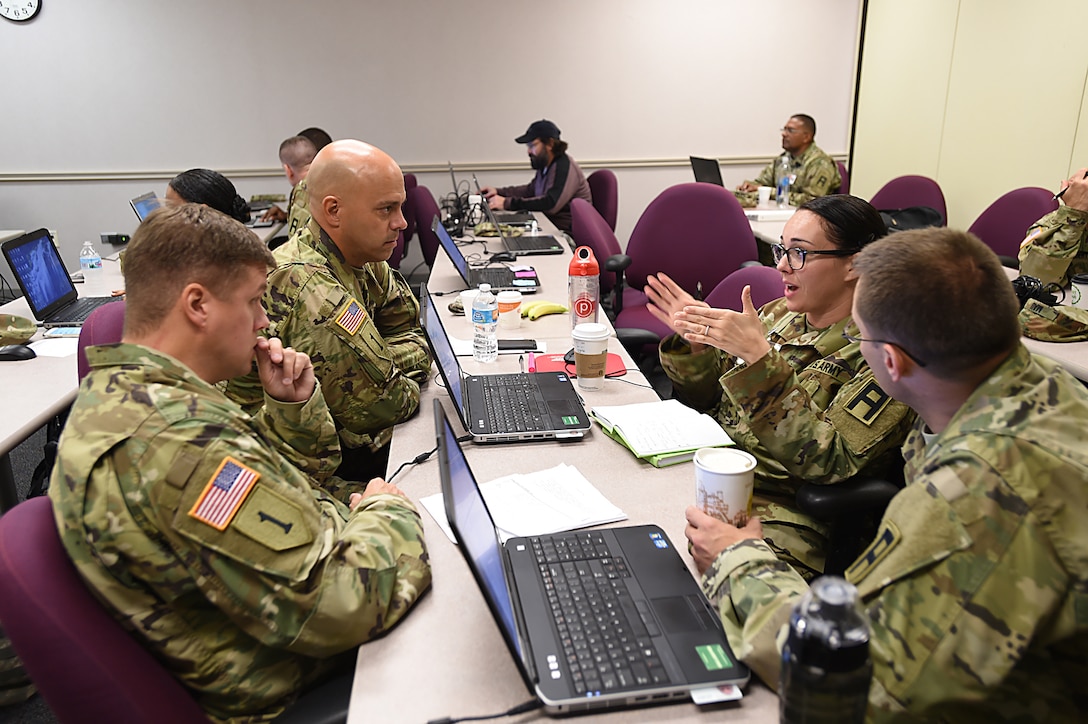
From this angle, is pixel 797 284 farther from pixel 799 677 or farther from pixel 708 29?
pixel 708 29

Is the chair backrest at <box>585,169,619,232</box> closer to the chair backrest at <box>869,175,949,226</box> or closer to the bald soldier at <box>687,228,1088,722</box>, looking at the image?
the chair backrest at <box>869,175,949,226</box>

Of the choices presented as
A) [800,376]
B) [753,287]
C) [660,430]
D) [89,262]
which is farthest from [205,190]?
[800,376]

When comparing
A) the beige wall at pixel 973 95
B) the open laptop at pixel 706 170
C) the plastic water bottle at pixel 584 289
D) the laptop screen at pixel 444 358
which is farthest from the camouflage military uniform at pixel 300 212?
the beige wall at pixel 973 95

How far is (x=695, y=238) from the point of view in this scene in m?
3.68

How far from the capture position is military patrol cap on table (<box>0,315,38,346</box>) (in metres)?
2.61

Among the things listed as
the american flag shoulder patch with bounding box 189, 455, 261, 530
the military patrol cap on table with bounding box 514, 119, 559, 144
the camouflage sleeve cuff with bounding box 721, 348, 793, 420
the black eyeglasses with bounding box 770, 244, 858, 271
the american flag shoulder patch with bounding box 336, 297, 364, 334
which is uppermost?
the military patrol cap on table with bounding box 514, 119, 559, 144

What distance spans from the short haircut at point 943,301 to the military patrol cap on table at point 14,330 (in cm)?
276

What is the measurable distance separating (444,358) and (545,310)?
2.82 ft

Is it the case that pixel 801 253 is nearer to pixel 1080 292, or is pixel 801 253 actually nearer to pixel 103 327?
pixel 1080 292

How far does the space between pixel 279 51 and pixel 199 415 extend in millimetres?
5583

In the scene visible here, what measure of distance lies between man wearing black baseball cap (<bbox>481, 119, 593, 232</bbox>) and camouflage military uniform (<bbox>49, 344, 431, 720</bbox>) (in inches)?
167

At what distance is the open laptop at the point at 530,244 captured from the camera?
154 inches

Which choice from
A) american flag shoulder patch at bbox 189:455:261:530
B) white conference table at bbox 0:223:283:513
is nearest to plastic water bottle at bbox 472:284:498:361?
white conference table at bbox 0:223:283:513

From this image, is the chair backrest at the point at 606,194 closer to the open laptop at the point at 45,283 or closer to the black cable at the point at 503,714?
the open laptop at the point at 45,283
